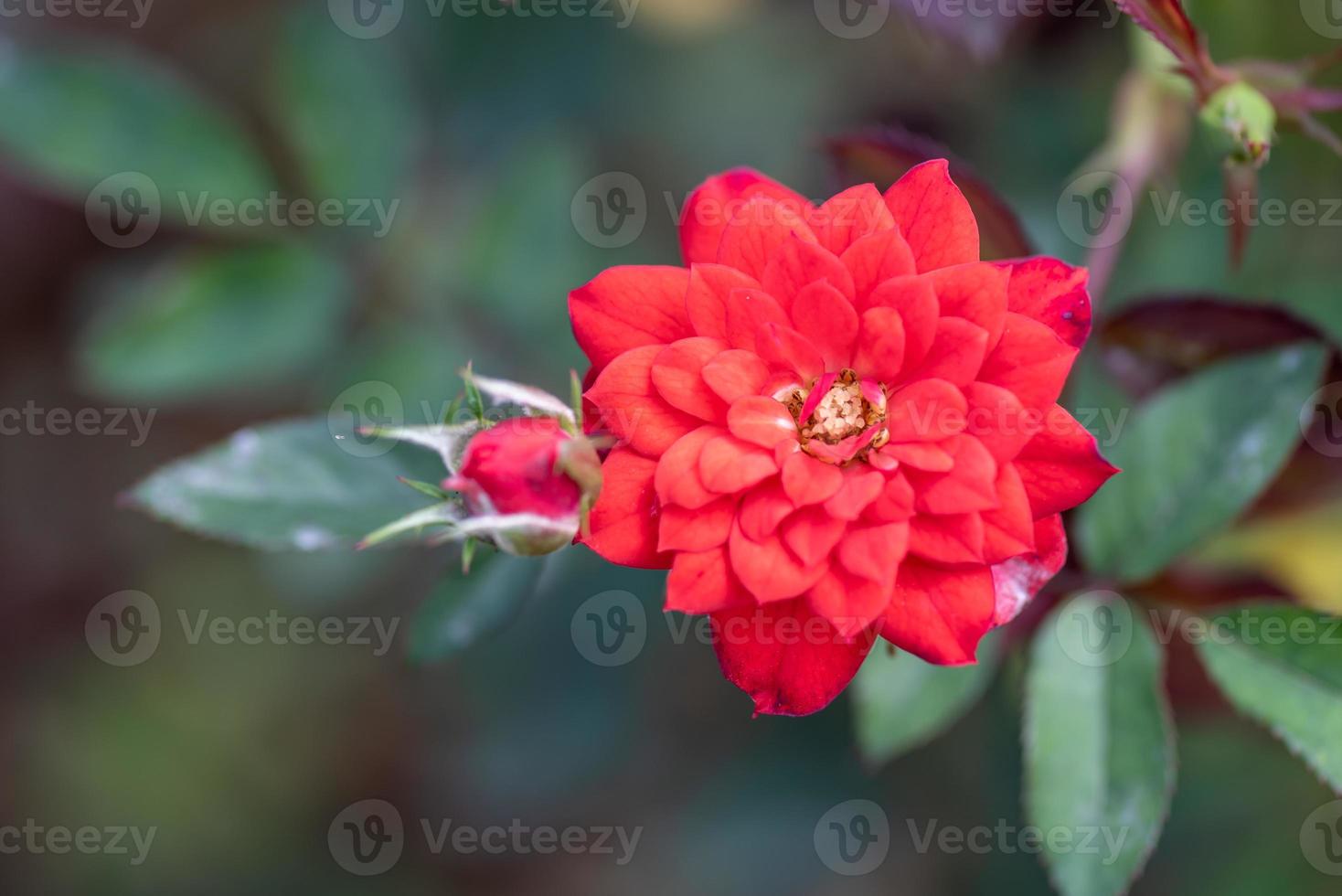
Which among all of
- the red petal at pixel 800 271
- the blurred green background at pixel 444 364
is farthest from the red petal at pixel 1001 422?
the blurred green background at pixel 444 364

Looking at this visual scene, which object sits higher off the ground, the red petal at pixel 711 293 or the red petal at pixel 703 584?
the red petal at pixel 711 293

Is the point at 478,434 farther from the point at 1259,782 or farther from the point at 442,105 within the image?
the point at 1259,782

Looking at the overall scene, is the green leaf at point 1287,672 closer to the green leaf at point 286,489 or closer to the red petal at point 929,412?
the red petal at point 929,412

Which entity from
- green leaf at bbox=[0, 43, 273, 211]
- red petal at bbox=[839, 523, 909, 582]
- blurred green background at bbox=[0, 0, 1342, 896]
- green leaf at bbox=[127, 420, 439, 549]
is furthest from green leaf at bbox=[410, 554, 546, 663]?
green leaf at bbox=[0, 43, 273, 211]

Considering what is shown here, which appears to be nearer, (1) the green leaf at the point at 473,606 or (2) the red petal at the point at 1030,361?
(2) the red petal at the point at 1030,361

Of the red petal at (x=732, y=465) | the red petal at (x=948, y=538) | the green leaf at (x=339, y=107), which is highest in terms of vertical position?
the green leaf at (x=339, y=107)

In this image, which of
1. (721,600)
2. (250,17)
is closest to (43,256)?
(250,17)

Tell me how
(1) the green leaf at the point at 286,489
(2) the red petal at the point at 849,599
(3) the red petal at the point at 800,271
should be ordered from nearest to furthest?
(2) the red petal at the point at 849,599, (3) the red petal at the point at 800,271, (1) the green leaf at the point at 286,489

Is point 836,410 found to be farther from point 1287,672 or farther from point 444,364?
point 444,364
